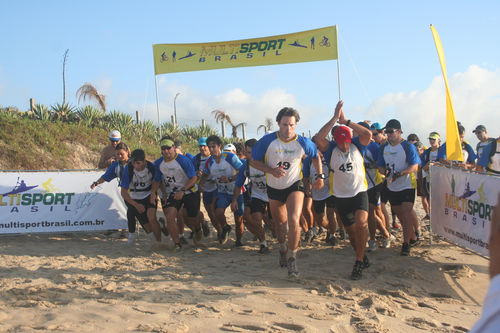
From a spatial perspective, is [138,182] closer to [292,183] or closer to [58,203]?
[58,203]

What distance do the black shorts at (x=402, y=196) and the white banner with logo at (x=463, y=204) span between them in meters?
0.56

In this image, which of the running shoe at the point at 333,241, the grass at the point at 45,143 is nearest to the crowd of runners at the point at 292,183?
the running shoe at the point at 333,241

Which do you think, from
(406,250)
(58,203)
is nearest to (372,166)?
(406,250)

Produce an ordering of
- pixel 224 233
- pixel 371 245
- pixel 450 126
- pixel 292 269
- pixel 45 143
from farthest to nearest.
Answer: pixel 45 143
pixel 224 233
pixel 371 245
pixel 450 126
pixel 292 269

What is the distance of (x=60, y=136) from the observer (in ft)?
60.0

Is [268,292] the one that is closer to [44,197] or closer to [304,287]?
[304,287]

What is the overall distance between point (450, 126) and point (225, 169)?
3840 millimetres

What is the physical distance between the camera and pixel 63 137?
18.4 m

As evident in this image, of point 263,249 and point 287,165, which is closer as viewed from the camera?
point 287,165

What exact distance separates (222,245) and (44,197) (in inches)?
147

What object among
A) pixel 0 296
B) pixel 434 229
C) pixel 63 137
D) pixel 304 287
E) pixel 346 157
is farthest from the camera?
pixel 63 137

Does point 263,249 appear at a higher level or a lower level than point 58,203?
lower

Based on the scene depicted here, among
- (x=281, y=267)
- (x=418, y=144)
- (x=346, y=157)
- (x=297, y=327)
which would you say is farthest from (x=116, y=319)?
(x=418, y=144)

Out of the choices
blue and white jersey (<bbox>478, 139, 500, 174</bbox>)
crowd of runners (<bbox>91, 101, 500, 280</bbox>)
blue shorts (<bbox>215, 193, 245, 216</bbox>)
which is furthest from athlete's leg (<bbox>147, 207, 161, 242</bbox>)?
blue and white jersey (<bbox>478, 139, 500, 174</bbox>)
